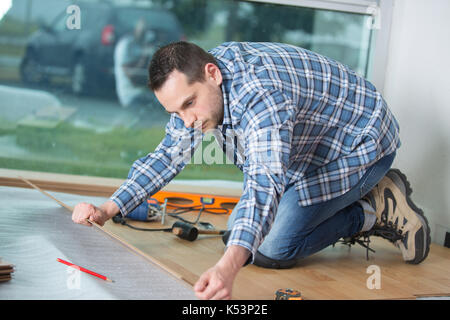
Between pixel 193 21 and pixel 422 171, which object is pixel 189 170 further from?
pixel 422 171

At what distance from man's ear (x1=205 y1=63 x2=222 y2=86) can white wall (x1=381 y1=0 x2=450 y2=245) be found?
1468 millimetres

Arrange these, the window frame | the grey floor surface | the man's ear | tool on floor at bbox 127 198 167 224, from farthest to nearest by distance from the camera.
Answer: the window frame, tool on floor at bbox 127 198 167 224, the man's ear, the grey floor surface

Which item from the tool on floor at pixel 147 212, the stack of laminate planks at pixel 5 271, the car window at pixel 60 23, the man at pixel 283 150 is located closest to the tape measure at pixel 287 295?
the man at pixel 283 150

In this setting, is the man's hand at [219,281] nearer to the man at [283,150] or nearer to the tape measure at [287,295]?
the man at [283,150]

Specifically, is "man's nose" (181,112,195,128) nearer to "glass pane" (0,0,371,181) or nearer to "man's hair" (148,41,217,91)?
"man's hair" (148,41,217,91)

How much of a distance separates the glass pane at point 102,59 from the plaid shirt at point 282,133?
4.69 ft

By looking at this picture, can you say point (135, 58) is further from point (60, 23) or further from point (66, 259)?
point (66, 259)

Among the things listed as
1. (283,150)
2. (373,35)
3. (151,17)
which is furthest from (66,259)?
(373,35)

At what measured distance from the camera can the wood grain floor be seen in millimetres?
1691

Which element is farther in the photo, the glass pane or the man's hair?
the glass pane

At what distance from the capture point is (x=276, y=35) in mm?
3354

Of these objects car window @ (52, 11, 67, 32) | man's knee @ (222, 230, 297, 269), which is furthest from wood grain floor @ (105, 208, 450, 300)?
car window @ (52, 11, 67, 32)

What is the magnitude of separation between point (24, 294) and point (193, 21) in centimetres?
233

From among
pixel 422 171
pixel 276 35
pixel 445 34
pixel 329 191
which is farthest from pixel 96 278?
pixel 276 35
